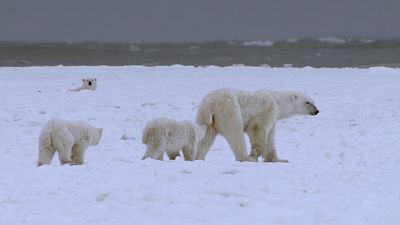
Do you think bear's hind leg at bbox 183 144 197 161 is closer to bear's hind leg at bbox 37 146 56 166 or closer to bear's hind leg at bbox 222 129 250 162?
bear's hind leg at bbox 222 129 250 162

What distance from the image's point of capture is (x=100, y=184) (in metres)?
6.93

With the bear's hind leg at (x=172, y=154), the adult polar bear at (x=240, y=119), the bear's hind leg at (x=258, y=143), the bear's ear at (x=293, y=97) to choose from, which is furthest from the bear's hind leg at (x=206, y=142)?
the bear's ear at (x=293, y=97)

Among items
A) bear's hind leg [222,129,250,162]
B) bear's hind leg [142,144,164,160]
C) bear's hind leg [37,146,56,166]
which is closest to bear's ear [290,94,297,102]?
bear's hind leg [222,129,250,162]

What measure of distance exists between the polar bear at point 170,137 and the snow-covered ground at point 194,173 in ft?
1.70

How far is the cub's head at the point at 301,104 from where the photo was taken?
416 inches

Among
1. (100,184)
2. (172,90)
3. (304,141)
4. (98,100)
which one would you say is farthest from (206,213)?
(172,90)

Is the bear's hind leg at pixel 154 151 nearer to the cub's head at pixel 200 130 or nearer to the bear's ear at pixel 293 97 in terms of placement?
the cub's head at pixel 200 130

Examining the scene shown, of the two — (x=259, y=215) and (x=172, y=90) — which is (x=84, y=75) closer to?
(x=172, y=90)

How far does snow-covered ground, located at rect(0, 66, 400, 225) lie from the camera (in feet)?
19.7

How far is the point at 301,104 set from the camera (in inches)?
420

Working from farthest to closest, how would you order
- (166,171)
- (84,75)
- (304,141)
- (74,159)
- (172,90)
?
(84,75) < (172,90) < (304,141) < (74,159) < (166,171)

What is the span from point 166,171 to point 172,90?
16824 millimetres

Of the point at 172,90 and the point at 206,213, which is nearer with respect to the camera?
the point at 206,213

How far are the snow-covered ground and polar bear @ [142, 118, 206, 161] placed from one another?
517 mm
